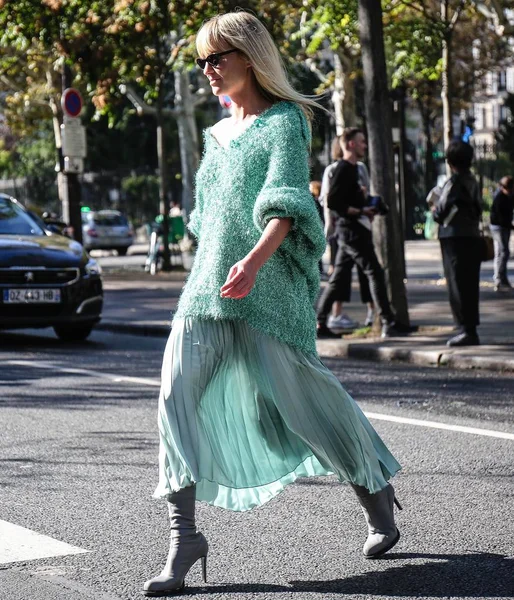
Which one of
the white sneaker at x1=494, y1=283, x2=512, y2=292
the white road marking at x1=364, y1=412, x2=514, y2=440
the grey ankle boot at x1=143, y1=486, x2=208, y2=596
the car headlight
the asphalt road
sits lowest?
the white sneaker at x1=494, y1=283, x2=512, y2=292

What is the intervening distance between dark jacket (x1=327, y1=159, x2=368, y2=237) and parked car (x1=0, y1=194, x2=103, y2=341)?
101 inches

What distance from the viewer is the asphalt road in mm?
4273

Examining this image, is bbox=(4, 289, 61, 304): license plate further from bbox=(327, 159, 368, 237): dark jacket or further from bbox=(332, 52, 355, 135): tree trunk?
bbox=(332, 52, 355, 135): tree trunk

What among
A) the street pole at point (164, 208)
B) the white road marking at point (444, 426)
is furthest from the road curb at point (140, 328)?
the street pole at point (164, 208)

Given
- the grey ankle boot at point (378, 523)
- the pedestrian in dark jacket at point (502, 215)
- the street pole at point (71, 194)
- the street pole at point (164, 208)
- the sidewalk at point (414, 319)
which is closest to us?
the grey ankle boot at point (378, 523)

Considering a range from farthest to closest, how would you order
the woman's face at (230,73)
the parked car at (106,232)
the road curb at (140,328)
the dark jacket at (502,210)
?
the parked car at (106,232) → the dark jacket at (502,210) → the road curb at (140,328) → the woman's face at (230,73)

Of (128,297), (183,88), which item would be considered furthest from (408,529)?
(183,88)

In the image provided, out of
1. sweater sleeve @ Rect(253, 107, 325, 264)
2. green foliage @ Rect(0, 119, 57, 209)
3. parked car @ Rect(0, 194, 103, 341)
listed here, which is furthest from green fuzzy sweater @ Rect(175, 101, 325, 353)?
green foliage @ Rect(0, 119, 57, 209)

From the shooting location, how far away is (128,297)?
19.6 m

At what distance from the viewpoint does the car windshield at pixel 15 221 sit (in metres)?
13.4

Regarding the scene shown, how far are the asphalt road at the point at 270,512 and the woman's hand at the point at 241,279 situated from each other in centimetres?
95

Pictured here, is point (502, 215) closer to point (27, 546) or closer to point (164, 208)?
point (164, 208)

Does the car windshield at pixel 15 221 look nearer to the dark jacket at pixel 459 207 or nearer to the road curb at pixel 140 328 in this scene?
the road curb at pixel 140 328

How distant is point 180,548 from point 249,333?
738 millimetres
